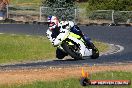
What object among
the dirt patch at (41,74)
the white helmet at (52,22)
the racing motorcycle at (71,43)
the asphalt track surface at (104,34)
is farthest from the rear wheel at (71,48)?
the dirt patch at (41,74)

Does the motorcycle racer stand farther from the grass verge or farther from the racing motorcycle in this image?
the grass verge

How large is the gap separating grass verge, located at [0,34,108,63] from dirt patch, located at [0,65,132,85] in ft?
19.3

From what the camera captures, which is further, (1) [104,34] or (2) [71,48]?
(1) [104,34]

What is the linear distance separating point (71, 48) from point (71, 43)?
0.22 metres

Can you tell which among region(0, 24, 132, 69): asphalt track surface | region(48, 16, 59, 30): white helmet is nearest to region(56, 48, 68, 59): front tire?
region(0, 24, 132, 69): asphalt track surface

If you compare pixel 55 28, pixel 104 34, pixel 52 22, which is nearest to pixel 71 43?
pixel 55 28

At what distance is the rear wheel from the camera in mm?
22656

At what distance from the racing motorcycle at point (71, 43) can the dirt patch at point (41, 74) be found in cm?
289

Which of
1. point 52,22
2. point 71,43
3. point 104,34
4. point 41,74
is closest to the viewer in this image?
point 41,74

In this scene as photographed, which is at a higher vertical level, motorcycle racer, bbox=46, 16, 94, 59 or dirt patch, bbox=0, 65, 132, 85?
motorcycle racer, bbox=46, 16, 94, 59

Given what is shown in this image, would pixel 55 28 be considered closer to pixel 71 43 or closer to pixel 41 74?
pixel 71 43

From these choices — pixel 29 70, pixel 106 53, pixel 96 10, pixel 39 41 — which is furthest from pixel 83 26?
pixel 29 70

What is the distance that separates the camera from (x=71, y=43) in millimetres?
22781

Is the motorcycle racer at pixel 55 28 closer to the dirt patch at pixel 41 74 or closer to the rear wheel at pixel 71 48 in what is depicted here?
the rear wheel at pixel 71 48
